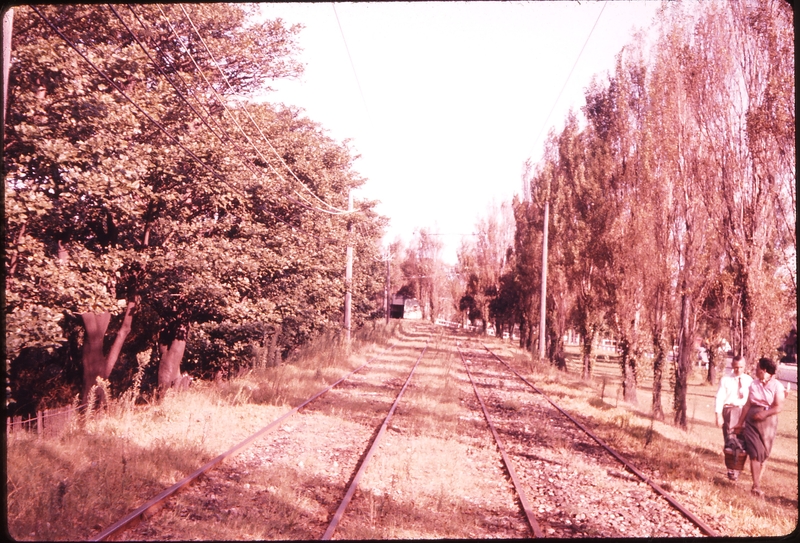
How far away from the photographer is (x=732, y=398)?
24.2ft

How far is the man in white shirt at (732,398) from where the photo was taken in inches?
290

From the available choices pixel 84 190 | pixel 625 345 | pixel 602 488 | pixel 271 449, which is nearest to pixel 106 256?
pixel 84 190

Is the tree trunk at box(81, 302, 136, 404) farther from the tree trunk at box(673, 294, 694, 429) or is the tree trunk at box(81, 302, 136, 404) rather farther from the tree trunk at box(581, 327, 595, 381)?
the tree trunk at box(581, 327, 595, 381)

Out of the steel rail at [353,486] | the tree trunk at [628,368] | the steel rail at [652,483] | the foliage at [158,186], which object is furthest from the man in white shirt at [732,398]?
the tree trunk at [628,368]

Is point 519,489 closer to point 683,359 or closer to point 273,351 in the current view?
point 683,359

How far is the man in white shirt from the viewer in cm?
736

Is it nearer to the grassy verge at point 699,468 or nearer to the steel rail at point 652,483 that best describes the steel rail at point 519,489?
the steel rail at point 652,483

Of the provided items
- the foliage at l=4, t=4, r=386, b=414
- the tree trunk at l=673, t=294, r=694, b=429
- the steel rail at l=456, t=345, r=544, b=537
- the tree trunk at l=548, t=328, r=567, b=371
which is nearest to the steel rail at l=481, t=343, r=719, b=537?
the steel rail at l=456, t=345, r=544, b=537

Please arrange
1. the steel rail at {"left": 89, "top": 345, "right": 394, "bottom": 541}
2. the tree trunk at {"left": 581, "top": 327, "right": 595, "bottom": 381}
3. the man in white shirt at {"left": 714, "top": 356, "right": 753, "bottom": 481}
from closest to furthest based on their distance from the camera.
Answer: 1. the steel rail at {"left": 89, "top": 345, "right": 394, "bottom": 541}
2. the man in white shirt at {"left": 714, "top": 356, "right": 753, "bottom": 481}
3. the tree trunk at {"left": 581, "top": 327, "right": 595, "bottom": 381}

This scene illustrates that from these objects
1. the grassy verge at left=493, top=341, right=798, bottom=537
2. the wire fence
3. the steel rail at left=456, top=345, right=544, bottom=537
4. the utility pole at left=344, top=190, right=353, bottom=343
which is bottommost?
the grassy verge at left=493, top=341, right=798, bottom=537

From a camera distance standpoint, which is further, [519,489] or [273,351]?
[273,351]

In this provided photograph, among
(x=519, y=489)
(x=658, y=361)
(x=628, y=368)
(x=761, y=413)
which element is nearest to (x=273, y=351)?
(x=628, y=368)

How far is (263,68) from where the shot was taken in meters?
15.3

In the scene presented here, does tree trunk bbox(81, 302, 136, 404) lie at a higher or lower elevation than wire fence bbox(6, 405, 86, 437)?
higher
